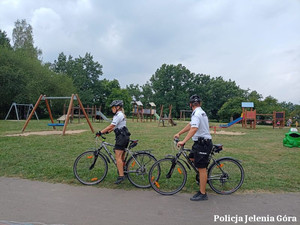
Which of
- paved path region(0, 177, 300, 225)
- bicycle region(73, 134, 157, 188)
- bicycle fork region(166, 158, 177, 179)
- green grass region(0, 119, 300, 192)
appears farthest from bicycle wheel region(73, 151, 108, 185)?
bicycle fork region(166, 158, 177, 179)

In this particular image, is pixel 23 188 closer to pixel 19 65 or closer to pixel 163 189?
pixel 163 189

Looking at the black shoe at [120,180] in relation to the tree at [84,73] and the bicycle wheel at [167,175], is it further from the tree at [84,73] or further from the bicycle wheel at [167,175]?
the tree at [84,73]

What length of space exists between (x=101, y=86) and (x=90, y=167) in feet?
202

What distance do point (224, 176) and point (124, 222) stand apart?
2295 millimetres

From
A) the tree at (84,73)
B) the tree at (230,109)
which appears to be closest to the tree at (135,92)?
the tree at (84,73)

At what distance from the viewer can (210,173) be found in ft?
16.4

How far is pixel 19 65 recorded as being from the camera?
112 ft

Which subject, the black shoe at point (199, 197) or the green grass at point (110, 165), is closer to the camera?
the black shoe at point (199, 197)

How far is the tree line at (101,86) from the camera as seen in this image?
112 ft

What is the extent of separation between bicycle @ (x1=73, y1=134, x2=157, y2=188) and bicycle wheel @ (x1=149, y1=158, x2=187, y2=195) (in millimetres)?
268

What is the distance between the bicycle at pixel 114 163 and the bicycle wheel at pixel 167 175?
0.88ft

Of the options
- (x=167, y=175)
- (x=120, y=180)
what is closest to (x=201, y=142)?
(x=167, y=175)

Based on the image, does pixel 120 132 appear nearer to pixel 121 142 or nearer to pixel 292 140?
pixel 121 142

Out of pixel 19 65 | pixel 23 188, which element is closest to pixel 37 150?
pixel 23 188
